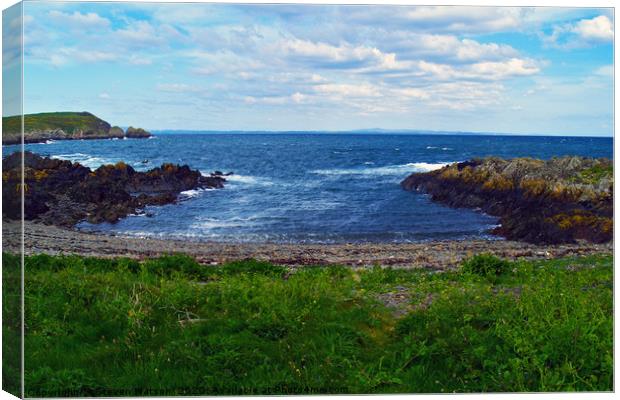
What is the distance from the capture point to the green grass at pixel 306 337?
274 inches

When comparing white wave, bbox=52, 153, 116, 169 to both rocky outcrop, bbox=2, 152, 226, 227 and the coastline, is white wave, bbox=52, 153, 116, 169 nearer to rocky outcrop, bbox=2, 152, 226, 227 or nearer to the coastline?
rocky outcrop, bbox=2, 152, 226, 227

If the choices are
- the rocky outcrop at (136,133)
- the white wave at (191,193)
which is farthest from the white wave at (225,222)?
the rocky outcrop at (136,133)

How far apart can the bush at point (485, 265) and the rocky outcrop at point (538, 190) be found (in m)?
0.52

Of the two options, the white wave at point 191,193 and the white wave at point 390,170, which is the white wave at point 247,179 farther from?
the white wave at point 390,170

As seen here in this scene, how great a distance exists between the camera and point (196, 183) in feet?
28.4

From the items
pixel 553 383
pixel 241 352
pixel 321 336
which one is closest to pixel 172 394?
pixel 241 352

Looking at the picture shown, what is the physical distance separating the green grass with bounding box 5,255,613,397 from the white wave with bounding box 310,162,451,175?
1574 mm

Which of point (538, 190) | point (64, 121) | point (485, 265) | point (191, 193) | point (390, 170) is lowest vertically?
point (485, 265)

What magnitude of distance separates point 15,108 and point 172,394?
3.40m

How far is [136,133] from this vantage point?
8391 millimetres

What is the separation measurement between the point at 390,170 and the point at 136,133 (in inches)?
128

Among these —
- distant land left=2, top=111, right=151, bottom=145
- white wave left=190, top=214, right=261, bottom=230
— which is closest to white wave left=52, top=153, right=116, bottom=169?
distant land left=2, top=111, right=151, bottom=145

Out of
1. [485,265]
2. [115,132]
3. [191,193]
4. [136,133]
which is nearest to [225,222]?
[191,193]

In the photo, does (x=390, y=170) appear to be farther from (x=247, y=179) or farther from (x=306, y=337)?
(x=306, y=337)
